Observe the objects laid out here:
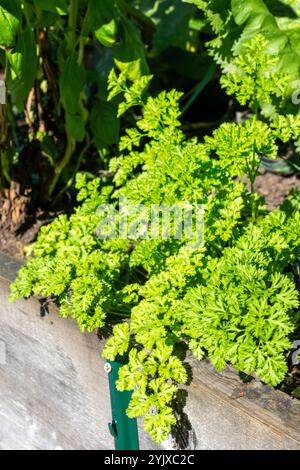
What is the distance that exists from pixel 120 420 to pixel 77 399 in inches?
9.6

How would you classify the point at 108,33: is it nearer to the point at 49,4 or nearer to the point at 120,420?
the point at 49,4

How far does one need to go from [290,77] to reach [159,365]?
76cm

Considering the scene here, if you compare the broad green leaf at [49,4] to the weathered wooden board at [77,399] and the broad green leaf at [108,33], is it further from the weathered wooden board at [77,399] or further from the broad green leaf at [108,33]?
the weathered wooden board at [77,399]

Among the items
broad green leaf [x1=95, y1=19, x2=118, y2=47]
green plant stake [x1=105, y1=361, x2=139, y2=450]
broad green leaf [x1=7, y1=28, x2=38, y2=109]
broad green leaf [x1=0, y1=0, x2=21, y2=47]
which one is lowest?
green plant stake [x1=105, y1=361, x2=139, y2=450]

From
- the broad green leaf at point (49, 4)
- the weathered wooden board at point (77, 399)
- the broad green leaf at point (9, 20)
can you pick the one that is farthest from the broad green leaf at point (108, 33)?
the weathered wooden board at point (77, 399)

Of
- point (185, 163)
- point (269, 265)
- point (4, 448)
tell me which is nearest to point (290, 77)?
point (185, 163)

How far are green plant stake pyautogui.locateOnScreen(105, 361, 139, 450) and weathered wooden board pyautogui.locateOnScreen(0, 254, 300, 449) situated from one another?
0.11 feet

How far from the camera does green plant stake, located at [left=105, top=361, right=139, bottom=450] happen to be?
1.89 metres

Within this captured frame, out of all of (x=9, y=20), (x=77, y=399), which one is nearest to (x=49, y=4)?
(x=9, y=20)

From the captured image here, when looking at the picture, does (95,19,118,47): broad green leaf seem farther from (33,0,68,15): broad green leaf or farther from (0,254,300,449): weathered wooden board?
(0,254,300,449): weathered wooden board

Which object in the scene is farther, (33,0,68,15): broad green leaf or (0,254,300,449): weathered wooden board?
(33,0,68,15): broad green leaf

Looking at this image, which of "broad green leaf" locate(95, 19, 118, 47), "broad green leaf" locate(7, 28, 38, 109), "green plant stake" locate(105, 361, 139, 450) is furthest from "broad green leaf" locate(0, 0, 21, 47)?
"green plant stake" locate(105, 361, 139, 450)
